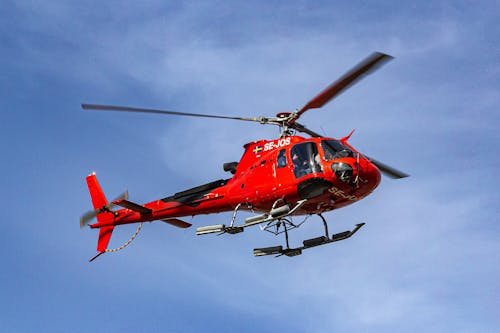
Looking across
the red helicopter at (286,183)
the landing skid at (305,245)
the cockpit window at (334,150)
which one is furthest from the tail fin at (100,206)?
the cockpit window at (334,150)

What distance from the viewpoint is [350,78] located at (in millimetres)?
22516

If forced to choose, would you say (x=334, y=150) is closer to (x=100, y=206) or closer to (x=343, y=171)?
(x=343, y=171)

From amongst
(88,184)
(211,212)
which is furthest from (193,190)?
(88,184)

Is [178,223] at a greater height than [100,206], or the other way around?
[100,206]

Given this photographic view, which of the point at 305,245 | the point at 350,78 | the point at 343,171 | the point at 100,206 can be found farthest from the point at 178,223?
the point at 350,78

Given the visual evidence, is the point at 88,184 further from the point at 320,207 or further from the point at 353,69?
the point at 353,69

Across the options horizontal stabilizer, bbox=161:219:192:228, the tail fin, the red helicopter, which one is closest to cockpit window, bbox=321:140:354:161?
the red helicopter

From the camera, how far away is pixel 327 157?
24.6 metres

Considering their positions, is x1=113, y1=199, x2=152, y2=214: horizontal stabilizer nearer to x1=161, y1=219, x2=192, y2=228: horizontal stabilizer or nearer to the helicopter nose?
x1=161, y1=219, x2=192, y2=228: horizontal stabilizer

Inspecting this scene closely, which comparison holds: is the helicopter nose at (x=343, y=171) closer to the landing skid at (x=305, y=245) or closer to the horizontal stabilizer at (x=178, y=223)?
the landing skid at (x=305, y=245)

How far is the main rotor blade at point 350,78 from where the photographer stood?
21.6 metres

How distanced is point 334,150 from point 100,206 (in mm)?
11405

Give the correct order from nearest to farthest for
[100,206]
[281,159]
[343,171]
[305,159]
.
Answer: [343,171] < [305,159] < [281,159] < [100,206]

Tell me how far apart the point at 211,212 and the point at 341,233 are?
205 inches
